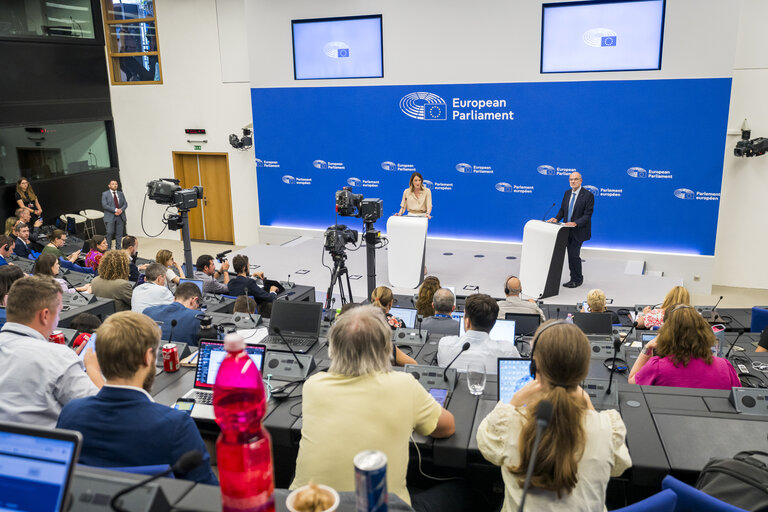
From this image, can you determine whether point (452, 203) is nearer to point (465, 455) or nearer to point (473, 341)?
point (473, 341)

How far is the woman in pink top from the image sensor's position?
3.48 m

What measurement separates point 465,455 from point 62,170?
38.2 feet

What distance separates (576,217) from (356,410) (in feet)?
21.8

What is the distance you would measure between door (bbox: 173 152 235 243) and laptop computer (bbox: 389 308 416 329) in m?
7.32

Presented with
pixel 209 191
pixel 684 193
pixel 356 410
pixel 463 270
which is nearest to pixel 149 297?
pixel 356 410

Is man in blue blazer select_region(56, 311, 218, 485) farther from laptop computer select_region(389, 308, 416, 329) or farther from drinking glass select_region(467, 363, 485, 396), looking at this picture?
laptop computer select_region(389, 308, 416, 329)

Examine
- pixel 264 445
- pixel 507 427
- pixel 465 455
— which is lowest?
pixel 465 455

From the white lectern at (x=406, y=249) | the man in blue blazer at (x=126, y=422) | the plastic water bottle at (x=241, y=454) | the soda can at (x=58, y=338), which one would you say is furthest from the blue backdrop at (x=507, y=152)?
the plastic water bottle at (x=241, y=454)

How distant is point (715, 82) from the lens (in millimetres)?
8484

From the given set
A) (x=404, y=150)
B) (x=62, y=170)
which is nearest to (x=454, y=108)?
(x=404, y=150)

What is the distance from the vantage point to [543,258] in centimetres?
781

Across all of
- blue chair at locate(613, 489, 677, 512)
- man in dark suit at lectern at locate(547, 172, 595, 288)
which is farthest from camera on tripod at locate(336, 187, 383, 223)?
blue chair at locate(613, 489, 677, 512)

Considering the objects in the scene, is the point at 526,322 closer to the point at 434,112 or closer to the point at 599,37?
the point at 599,37

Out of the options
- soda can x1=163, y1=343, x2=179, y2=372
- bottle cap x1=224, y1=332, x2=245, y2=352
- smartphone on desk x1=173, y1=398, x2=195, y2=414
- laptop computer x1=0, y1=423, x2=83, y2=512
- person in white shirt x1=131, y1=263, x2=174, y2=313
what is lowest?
person in white shirt x1=131, y1=263, x2=174, y2=313
